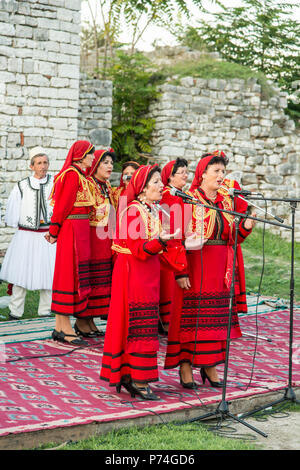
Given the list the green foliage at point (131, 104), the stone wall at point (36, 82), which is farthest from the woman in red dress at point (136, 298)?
the green foliage at point (131, 104)

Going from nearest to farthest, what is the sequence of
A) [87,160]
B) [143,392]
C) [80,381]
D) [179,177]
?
1. [143,392]
2. [80,381]
3. [179,177]
4. [87,160]

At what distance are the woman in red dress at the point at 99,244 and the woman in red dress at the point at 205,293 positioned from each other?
5.94 feet

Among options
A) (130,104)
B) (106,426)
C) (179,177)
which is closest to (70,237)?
(179,177)

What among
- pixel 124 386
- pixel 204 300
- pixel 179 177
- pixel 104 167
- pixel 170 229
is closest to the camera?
pixel 124 386

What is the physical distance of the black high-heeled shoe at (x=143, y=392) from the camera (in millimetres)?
4664

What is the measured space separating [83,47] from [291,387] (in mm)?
12140

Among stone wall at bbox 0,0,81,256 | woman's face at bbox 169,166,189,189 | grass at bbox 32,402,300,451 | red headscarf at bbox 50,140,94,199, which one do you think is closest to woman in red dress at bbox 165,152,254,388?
grass at bbox 32,402,300,451

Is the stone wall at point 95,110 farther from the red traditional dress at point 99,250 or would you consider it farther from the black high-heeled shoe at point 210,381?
the black high-heeled shoe at point 210,381

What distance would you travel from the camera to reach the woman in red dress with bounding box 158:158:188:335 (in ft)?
16.1

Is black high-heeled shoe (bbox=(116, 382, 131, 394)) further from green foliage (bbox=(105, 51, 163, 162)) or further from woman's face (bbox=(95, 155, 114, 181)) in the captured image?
green foliage (bbox=(105, 51, 163, 162))

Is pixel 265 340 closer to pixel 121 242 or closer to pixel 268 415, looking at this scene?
pixel 268 415

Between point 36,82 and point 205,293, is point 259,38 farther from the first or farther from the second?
point 205,293

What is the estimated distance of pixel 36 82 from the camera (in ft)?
34.5

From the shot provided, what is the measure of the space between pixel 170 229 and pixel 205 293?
65 cm
